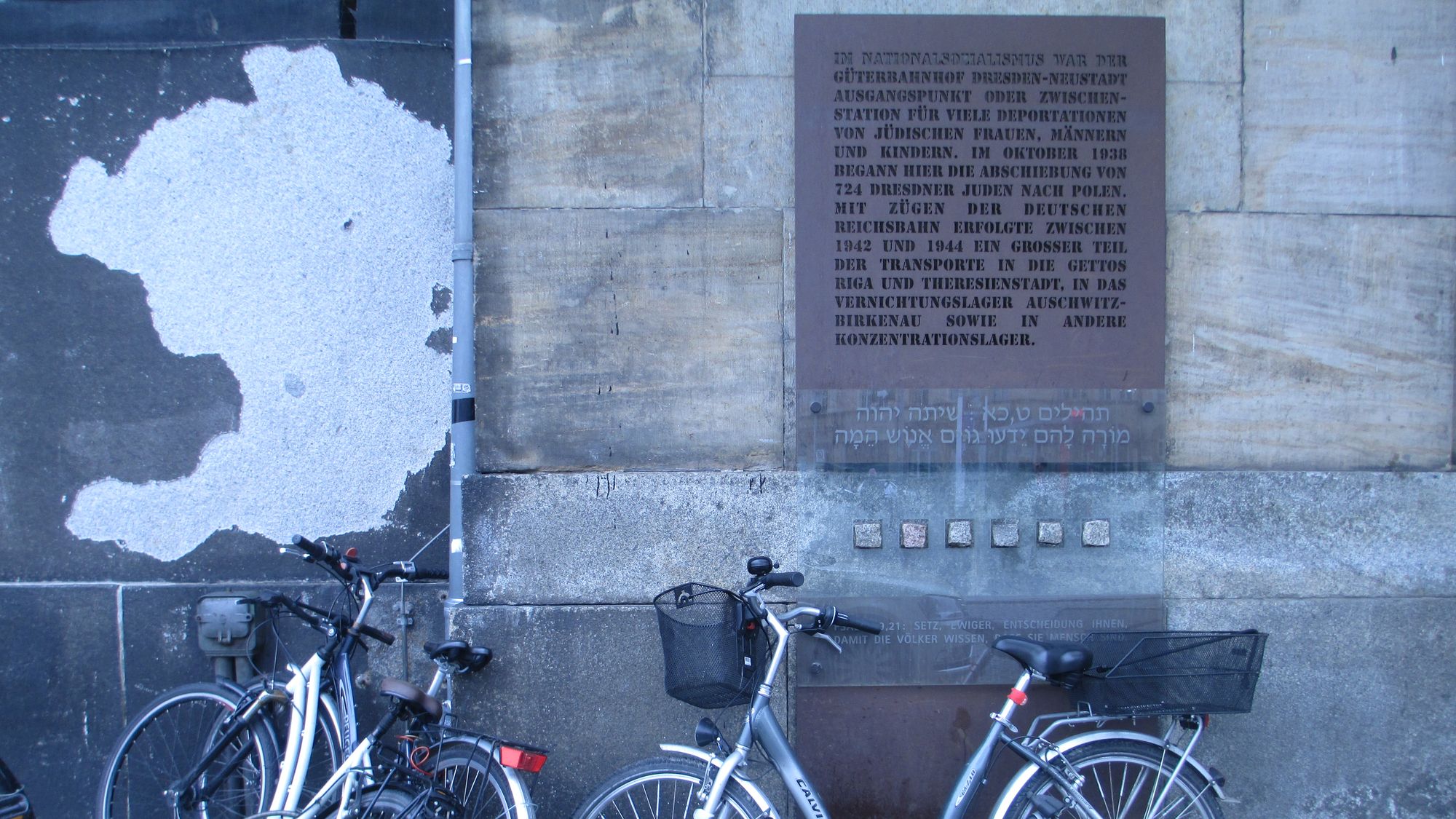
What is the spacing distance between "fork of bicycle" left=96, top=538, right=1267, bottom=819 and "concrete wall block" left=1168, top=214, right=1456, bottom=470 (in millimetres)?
1180

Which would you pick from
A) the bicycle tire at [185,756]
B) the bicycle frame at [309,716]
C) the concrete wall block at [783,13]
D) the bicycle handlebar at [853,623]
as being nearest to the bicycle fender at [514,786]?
the bicycle frame at [309,716]

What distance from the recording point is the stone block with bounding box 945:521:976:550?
4.12m

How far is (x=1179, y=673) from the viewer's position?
347 centimetres

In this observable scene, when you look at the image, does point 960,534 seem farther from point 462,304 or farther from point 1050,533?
point 462,304

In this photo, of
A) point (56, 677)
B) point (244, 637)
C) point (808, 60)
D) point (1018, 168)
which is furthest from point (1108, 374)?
point (56, 677)

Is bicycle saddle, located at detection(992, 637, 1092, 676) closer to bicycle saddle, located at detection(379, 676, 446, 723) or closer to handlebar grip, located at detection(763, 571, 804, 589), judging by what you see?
handlebar grip, located at detection(763, 571, 804, 589)

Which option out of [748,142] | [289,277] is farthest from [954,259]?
[289,277]

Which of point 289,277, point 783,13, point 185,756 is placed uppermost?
point 783,13

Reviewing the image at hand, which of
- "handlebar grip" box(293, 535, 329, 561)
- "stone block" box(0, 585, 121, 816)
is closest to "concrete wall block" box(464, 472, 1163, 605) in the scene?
"handlebar grip" box(293, 535, 329, 561)

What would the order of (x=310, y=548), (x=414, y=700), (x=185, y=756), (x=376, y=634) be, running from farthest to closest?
(x=185, y=756), (x=376, y=634), (x=310, y=548), (x=414, y=700)

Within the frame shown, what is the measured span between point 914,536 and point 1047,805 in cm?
120

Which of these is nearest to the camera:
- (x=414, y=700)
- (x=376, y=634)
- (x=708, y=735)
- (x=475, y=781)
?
(x=708, y=735)

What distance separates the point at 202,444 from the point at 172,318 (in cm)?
66

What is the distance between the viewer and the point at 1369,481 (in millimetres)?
4230
